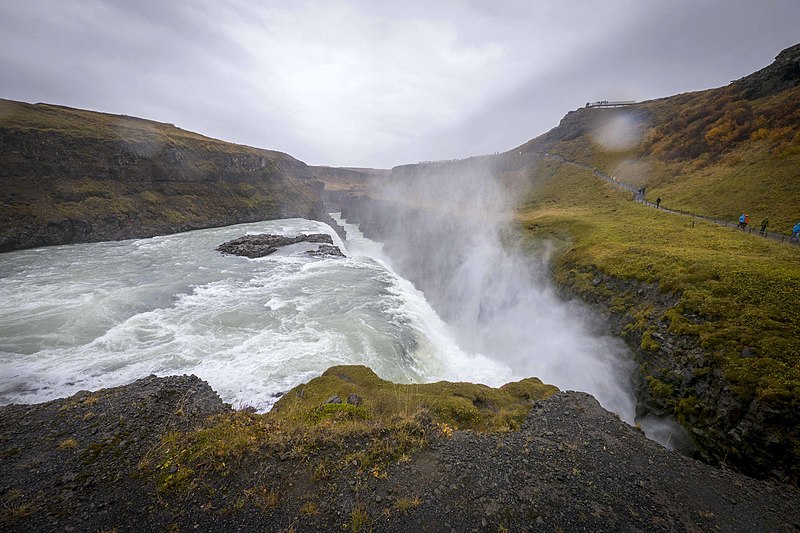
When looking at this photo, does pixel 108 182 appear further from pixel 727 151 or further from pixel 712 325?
pixel 727 151

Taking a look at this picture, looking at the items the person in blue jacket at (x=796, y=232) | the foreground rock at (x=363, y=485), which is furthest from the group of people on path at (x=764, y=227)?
the foreground rock at (x=363, y=485)

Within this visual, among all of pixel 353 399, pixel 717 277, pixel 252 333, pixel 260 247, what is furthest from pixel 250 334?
pixel 260 247

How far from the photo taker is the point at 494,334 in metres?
22.2

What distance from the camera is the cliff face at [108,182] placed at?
36.1m

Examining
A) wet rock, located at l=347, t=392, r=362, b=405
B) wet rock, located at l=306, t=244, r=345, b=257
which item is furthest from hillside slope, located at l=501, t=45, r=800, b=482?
wet rock, located at l=306, t=244, r=345, b=257

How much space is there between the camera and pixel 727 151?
32.5 m

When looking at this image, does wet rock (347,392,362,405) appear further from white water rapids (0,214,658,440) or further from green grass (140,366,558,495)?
white water rapids (0,214,658,440)

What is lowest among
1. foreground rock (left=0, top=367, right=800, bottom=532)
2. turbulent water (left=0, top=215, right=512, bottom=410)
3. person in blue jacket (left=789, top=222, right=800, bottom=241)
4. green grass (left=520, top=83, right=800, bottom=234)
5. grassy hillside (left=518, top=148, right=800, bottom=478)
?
turbulent water (left=0, top=215, right=512, bottom=410)

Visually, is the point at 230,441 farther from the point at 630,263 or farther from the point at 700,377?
the point at 630,263

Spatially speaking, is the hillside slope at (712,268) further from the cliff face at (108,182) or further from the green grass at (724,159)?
the cliff face at (108,182)

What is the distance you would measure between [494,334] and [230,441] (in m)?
18.8

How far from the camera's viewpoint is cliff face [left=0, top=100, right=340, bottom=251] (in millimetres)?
36125

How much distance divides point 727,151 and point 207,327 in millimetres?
51757

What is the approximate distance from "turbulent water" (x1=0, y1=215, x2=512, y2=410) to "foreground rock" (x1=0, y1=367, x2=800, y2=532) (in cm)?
436
